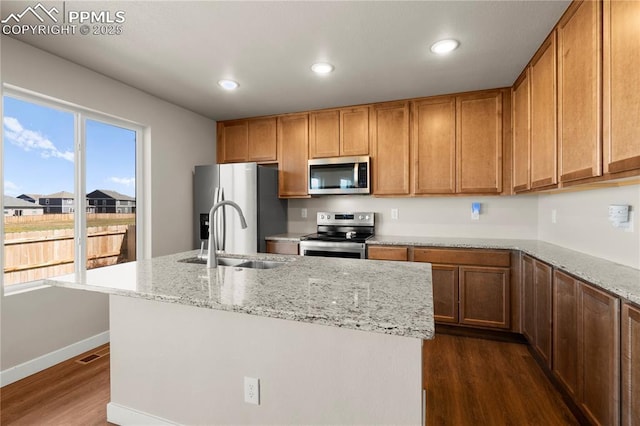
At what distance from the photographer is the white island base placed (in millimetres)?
1190

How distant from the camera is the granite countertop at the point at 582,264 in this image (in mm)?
1431

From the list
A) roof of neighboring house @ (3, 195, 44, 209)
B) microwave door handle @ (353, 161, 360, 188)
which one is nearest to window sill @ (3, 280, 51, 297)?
roof of neighboring house @ (3, 195, 44, 209)

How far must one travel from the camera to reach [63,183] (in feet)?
8.70

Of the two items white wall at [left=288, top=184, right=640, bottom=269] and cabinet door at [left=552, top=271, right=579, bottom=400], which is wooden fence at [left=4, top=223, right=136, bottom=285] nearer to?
white wall at [left=288, top=184, right=640, bottom=269]

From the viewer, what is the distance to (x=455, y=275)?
3033 millimetres

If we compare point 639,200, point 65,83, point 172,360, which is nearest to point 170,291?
point 172,360

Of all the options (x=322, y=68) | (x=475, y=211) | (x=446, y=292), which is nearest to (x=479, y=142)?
(x=475, y=211)

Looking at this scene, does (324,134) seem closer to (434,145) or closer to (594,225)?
(434,145)

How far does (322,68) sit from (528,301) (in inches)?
101

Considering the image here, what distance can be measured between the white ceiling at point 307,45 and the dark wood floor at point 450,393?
239cm

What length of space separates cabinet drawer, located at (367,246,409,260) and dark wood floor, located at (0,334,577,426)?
34.8 inches

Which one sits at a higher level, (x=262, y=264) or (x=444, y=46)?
(x=444, y=46)

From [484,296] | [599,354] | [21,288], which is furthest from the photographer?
[484,296]

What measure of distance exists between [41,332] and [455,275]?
11.4 feet
